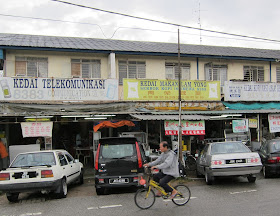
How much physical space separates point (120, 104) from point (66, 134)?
4.37 metres

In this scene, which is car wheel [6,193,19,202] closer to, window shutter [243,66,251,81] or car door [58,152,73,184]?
car door [58,152,73,184]

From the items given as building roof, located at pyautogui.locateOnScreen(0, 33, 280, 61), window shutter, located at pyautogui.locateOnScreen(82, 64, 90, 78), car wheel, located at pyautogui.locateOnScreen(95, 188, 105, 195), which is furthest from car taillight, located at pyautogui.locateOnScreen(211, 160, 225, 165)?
window shutter, located at pyautogui.locateOnScreen(82, 64, 90, 78)

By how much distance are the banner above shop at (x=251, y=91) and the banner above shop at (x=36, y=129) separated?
9.99 metres

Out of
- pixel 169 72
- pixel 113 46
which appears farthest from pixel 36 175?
pixel 169 72

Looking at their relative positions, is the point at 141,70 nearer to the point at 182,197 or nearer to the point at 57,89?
the point at 57,89

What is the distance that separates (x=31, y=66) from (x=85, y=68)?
2.91 meters

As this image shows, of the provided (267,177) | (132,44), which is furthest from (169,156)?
(132,44)

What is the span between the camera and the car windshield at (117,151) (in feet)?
30.3

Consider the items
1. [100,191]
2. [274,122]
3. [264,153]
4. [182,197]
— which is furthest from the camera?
[274,122]

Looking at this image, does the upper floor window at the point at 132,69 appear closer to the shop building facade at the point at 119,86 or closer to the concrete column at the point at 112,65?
the shop building facade at the point at 119,86

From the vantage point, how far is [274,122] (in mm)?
15898

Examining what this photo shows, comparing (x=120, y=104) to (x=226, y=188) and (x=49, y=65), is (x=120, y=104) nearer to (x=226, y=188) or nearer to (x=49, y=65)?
(x=49, y=65)

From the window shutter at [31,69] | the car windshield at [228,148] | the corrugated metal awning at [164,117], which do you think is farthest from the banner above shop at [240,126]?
the window shutter at [31,69]

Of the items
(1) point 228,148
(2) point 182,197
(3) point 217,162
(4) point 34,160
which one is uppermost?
(1) point 228,148
